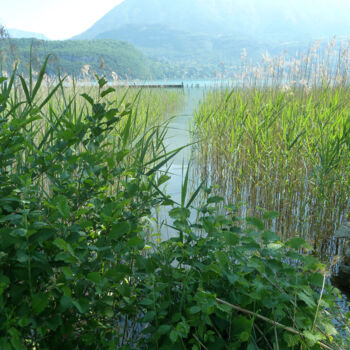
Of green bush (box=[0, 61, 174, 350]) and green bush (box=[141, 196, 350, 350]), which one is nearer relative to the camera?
green bush (box=[0, 61, 174, 350])

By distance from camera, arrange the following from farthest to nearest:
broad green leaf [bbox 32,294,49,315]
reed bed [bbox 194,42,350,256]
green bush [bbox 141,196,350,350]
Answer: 1. reed bed [bbox 194,42,350,256]
2. green bush [bbox 141,196,350,350]
3. broad green leaf [bbox 32,294,49,315]

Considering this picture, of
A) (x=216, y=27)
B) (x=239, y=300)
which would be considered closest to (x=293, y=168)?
(x=239, y=300)

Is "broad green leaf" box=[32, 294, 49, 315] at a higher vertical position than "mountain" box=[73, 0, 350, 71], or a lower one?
lower

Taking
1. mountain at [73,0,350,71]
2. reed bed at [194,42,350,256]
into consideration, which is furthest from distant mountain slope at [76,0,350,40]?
reed bed at [194,42,350,256]

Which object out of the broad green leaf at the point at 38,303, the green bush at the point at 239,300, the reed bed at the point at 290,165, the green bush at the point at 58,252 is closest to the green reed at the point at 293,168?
the reed bed at the point at 290,165

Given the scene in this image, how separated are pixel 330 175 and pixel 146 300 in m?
1.73

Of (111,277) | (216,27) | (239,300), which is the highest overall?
(216,27)

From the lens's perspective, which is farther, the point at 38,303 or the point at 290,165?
the point at 290,165

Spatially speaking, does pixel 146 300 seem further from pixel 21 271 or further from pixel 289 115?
pixel 289 115

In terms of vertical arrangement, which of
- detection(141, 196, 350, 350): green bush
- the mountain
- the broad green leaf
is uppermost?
the mountain

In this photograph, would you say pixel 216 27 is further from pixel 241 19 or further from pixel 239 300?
pixel 239 300

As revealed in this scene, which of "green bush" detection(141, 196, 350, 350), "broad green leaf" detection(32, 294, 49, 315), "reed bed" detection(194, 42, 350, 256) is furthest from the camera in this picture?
"reed bed" detection(194, 42, 350, 256)

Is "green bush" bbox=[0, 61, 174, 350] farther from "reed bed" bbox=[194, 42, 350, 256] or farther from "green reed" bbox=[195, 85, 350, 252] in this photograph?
"green reed" bbox=[195, 85, 350, 252]

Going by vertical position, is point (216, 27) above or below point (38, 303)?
above
